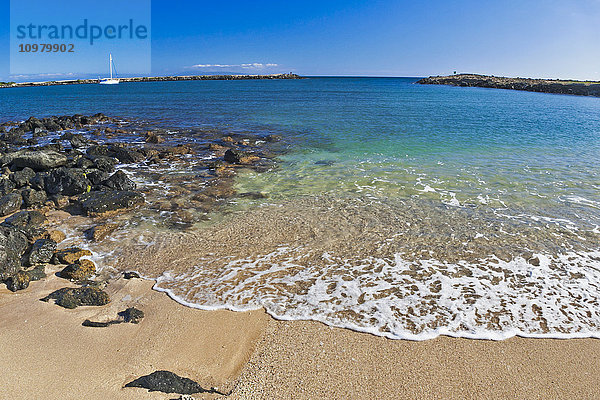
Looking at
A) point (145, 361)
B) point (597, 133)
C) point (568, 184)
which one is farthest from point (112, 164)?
point (597, 133)

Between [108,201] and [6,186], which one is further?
[6,186]

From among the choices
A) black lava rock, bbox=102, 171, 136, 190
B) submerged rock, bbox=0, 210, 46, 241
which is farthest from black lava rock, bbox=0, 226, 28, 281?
black lava rock, bbox=102, 171, 136, 190

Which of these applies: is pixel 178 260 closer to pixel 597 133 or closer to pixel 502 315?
pixel 502 315

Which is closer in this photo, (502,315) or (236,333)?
(236,333)

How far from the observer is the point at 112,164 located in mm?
14516

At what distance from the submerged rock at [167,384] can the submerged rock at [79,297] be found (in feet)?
7.21

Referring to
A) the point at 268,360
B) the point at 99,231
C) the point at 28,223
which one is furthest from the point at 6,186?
the point at 268,360

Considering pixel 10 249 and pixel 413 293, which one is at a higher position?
pixel 10 249

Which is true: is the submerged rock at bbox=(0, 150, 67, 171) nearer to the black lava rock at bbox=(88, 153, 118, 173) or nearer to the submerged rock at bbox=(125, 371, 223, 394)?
the black lava rock at bbox=(88, 153, 118, 173)

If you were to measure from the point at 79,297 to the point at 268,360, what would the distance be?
3509 mm

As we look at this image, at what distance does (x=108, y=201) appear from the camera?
9.90 meters

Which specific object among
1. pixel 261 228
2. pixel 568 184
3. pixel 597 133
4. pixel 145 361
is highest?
pixel 597 133

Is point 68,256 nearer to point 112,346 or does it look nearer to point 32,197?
point 112,346

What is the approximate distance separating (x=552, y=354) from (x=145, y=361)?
5.42 meters
